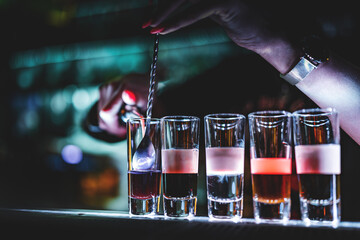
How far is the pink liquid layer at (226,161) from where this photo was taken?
0.88 m

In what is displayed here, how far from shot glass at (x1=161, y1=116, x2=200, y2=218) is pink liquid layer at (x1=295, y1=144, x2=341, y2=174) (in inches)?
11.2

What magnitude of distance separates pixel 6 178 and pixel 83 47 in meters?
1.58

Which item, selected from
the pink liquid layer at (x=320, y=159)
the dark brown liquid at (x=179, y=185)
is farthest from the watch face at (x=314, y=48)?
the dark brown liquid at (x=179, y=185)

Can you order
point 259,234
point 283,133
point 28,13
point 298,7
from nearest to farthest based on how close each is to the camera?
point 259,234 → point 283,133 → point 298,7 → point 28,13

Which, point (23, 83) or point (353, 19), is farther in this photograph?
point (23, 83)

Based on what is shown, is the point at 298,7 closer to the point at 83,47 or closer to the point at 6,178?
the point at 83,47

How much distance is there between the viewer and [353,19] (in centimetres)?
225

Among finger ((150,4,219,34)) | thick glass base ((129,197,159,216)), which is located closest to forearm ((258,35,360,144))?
finger ((150,4,219,34))

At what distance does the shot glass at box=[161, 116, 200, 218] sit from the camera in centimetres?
91

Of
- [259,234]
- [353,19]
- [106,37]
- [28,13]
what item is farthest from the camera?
[28,13]

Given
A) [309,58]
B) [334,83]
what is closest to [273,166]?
[309,58]

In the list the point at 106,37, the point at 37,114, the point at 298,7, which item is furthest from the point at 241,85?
the point at 37,114

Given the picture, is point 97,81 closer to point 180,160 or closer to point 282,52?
point 282,52

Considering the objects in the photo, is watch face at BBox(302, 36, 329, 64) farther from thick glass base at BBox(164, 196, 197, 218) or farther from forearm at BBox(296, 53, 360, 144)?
thick glass base at BBox(164, 196, 197, 218)
